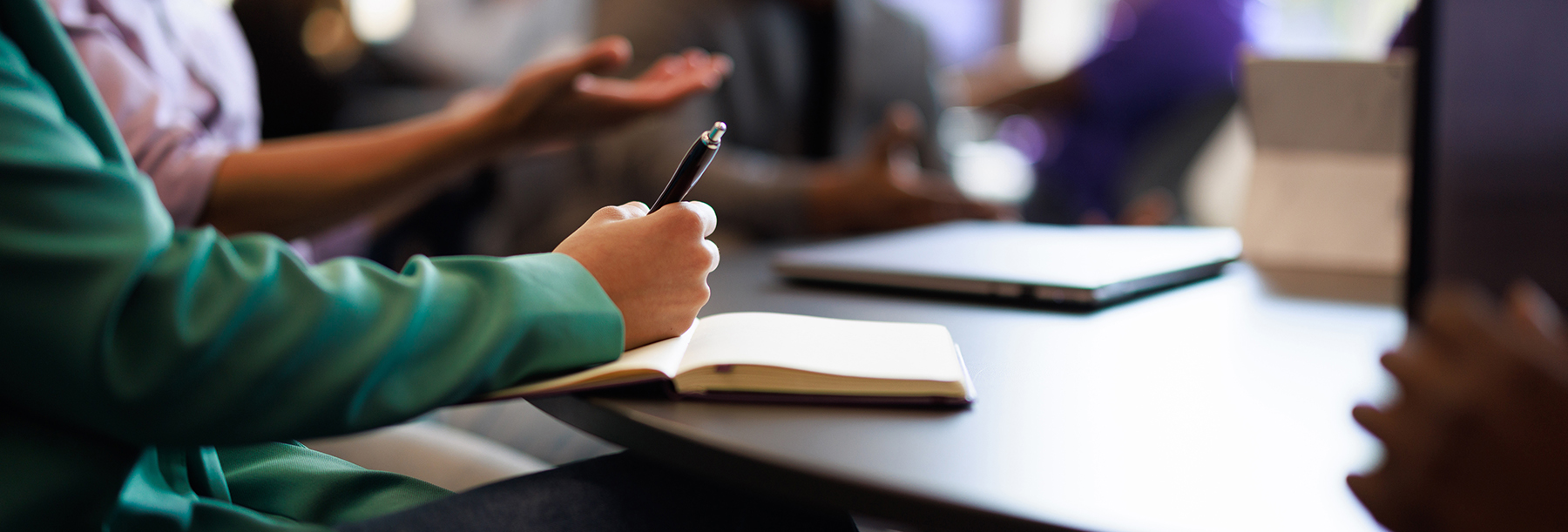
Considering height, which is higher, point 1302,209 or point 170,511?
point 1302,209

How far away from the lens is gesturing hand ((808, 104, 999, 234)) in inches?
54.0

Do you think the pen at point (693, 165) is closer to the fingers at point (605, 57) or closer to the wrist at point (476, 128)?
the fingers at point (605, 57)

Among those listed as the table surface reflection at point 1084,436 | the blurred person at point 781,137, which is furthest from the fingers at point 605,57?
the blurred person at point 781,137

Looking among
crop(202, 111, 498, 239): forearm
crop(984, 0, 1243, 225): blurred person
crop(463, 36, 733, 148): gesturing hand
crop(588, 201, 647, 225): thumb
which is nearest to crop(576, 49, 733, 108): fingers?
crop(463, 36, 733, 148): gesturing hand

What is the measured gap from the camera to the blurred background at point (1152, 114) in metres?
0.93

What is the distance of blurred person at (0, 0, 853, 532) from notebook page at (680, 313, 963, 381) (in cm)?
5

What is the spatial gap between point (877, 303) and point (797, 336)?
0.70 feet

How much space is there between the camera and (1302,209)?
0.96m

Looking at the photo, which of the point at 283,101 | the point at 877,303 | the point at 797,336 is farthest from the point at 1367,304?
the point at 283,101

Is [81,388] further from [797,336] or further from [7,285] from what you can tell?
[797,336]

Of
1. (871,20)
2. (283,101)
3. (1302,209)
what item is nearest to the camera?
(1302,209)

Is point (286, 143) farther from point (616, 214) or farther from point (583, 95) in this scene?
point (616, 214)

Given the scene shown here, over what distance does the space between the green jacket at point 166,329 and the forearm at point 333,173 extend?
475mm

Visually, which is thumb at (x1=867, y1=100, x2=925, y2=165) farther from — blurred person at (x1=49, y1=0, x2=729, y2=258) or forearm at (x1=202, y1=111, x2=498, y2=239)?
forearm at (x1=202, y1=111, x2=498, y2=239)
